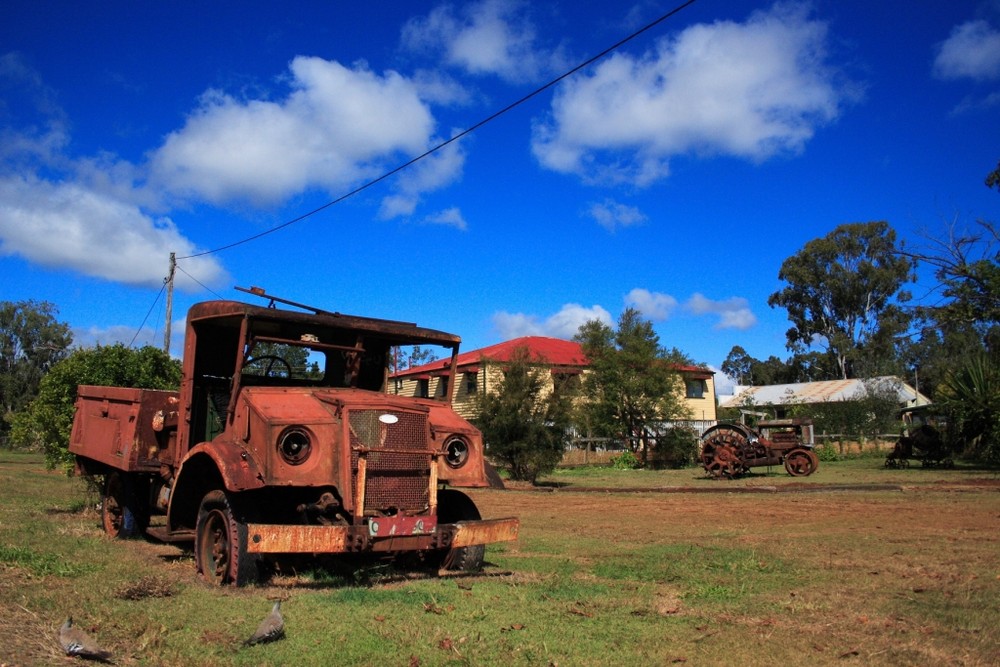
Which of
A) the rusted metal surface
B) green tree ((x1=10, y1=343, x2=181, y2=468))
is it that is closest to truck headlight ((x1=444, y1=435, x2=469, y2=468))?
the rusted metal surface

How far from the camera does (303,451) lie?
21.6 ft

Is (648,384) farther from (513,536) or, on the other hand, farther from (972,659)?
(972,659)

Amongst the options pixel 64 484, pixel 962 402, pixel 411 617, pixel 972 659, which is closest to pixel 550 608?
pixel 411 617

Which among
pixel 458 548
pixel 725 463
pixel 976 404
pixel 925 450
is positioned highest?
pixel 976 404

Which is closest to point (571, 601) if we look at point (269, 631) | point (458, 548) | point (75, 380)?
point (458, 548)

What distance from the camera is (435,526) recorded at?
6.81m

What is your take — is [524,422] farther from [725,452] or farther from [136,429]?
[136,429]

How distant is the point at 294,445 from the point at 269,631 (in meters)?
1.93

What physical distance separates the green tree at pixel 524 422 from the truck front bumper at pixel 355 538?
56.9 ft

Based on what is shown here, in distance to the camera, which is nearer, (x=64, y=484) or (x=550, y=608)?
(x=550, y=608)

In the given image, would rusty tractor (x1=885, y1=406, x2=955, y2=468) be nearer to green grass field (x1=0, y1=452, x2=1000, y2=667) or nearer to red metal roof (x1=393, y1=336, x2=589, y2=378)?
red metal roof (x1=393, y1=336, x2=589, y2=378)

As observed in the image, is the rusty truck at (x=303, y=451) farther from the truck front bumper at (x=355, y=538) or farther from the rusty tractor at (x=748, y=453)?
the rusty tractor at (x=748, y=453)

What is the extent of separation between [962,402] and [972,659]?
26017 millimetres

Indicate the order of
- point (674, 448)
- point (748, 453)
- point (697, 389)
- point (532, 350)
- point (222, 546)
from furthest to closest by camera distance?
point (697, 389), point (532, 350), point (674, 448), point (748, 453), point (222, 546)
